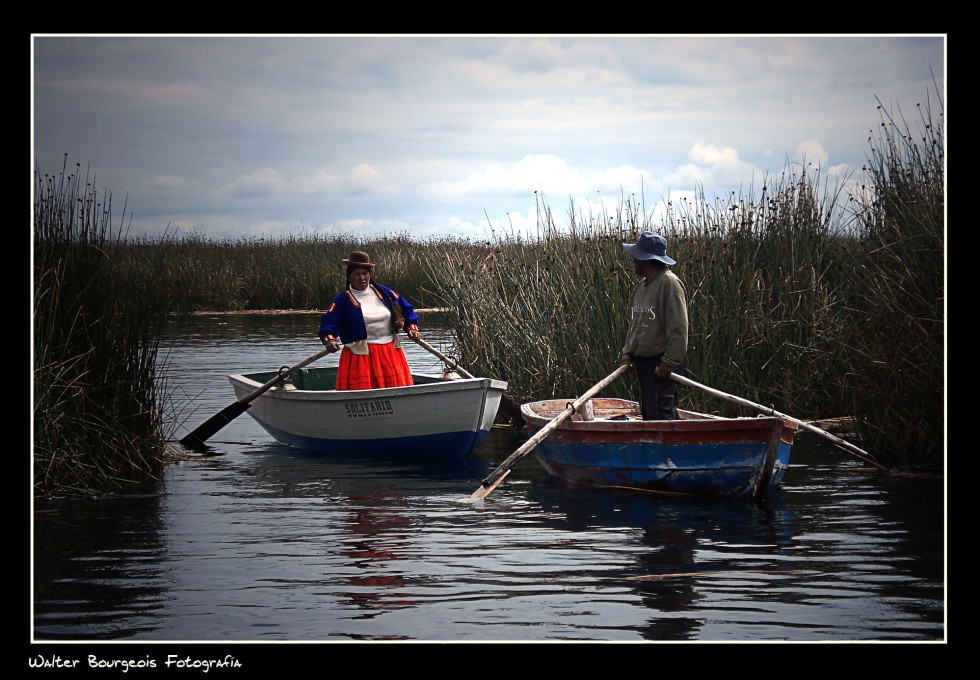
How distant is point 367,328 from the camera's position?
11.6 meters

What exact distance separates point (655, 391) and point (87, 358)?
176 inches

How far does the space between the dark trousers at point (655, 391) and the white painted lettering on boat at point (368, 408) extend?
107 inches

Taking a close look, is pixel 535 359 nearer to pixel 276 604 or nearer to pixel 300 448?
pixel 300 448

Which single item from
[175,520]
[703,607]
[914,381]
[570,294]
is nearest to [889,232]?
[914,381]

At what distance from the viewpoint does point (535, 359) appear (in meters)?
13.5

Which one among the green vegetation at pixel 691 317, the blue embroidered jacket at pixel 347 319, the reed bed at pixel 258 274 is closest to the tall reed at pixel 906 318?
the green vegetation at pixel 691 317

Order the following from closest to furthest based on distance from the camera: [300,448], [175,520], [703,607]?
1. [703,607]
2. [175,520]
3. [300,448]

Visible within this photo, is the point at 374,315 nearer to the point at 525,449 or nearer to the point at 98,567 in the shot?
the point at 525,449

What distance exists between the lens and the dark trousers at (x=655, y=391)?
966 centimetres

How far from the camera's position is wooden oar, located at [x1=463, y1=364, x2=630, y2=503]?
30.3 feet

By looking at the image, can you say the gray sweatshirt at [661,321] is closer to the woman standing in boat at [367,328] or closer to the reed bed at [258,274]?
the woman standing in boat at [367,328]
